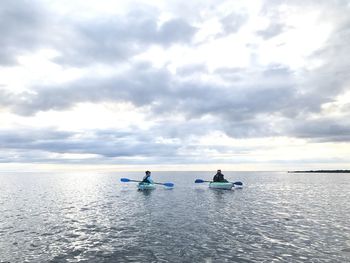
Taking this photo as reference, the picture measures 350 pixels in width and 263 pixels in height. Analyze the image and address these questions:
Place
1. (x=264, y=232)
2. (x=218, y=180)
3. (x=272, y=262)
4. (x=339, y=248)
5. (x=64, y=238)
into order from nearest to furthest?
1. (x=272, y=262)
2. (x=339, y=248)
3. (x=64, y=238)
4. (x=264, y=232)
5. (x=218, y=180)

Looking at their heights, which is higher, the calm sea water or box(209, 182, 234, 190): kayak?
box(209, 182, 234, 190): kayak

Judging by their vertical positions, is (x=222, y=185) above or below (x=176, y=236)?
above

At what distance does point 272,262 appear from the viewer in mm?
18531

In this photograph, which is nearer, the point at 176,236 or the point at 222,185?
the point at 176,236

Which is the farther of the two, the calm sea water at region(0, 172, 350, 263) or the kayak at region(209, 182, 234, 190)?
the kayak at region(209, 182, 234, 190)

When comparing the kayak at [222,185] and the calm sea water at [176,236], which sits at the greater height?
the kayak at [222,185]

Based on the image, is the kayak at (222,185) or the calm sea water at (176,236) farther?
the kayak at (222,185)

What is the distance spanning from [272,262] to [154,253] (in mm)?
7601

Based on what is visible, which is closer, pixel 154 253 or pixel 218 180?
pixel 154 253

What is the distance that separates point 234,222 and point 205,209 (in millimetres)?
10118

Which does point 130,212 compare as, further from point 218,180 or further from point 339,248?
point 218,180

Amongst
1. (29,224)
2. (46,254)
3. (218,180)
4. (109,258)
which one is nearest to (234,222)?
(109,258)

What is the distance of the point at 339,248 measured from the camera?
71.0ft

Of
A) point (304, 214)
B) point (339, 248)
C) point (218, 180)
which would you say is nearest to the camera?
point (339, 248)
